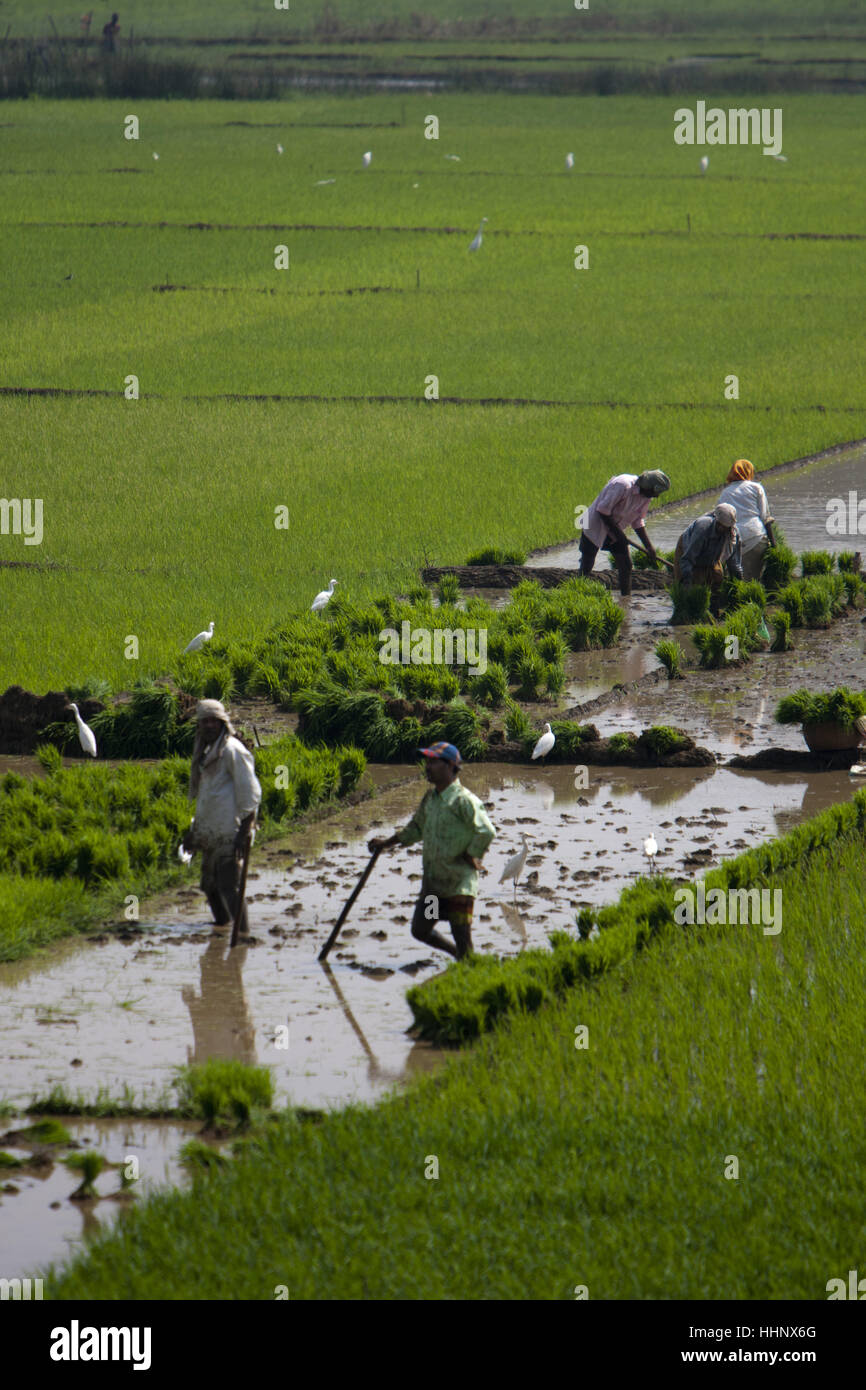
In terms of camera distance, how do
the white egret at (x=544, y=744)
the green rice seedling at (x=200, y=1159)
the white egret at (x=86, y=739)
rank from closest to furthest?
1. the green rice seedling at (x=200, y=1159)
2. the white egret at (x=86, y=739)
3. the white egret at (x=544, y=744)

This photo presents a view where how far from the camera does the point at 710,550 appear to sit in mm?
16188

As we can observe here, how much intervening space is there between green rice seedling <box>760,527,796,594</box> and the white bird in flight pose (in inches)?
266

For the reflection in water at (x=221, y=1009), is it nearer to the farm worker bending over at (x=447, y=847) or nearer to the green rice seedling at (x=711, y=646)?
the farm worker bending over at (x=447, y=847)

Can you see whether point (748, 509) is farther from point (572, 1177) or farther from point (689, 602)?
point (572, 1177)

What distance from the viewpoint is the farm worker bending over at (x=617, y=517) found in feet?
53.5

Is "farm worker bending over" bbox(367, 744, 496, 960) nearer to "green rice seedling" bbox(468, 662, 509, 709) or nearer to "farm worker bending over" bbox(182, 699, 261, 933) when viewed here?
"farm worker bending over" bbox(182, 699, 261, 933)

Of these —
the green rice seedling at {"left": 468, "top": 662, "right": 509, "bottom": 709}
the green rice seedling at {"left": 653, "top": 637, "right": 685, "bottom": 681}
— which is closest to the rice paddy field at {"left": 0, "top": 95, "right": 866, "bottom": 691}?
the green rice seedling at {"left": 468, "top": 662, "right": 509, "bottom": 709}

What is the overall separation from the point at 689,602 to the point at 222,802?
25.2ft

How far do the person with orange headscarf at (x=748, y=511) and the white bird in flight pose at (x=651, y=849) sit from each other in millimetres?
6352

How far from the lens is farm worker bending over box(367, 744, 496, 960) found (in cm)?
897

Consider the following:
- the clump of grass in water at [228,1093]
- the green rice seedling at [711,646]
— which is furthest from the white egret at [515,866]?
the green rice seedling at [711,646]

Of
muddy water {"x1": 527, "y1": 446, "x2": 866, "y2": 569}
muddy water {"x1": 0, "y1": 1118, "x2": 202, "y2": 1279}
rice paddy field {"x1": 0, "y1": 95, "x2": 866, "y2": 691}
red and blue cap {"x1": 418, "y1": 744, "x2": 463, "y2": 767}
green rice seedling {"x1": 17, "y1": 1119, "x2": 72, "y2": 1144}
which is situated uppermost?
rice paddy field {"x1": 0, "y1": 95, "x2": 866, "y2": 691}

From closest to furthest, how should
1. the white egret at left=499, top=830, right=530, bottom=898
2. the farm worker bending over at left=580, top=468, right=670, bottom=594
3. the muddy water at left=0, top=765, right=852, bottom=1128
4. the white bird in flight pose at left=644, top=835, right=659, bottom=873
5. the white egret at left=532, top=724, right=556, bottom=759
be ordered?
A: the muddy water at left=0, top=765, right=852, bottom=1128, the white egret at left=499, top=830, right=530, bottom=898, the white bird in flight pose at left=644, top=835, right=659, bottom=873, the white egret at left=532, top=724, right=556, bottom=759, the farm worker bending over at left=580, top=468, right=670, bottom=594

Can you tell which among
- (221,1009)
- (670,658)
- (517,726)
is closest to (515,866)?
(221,1009)
